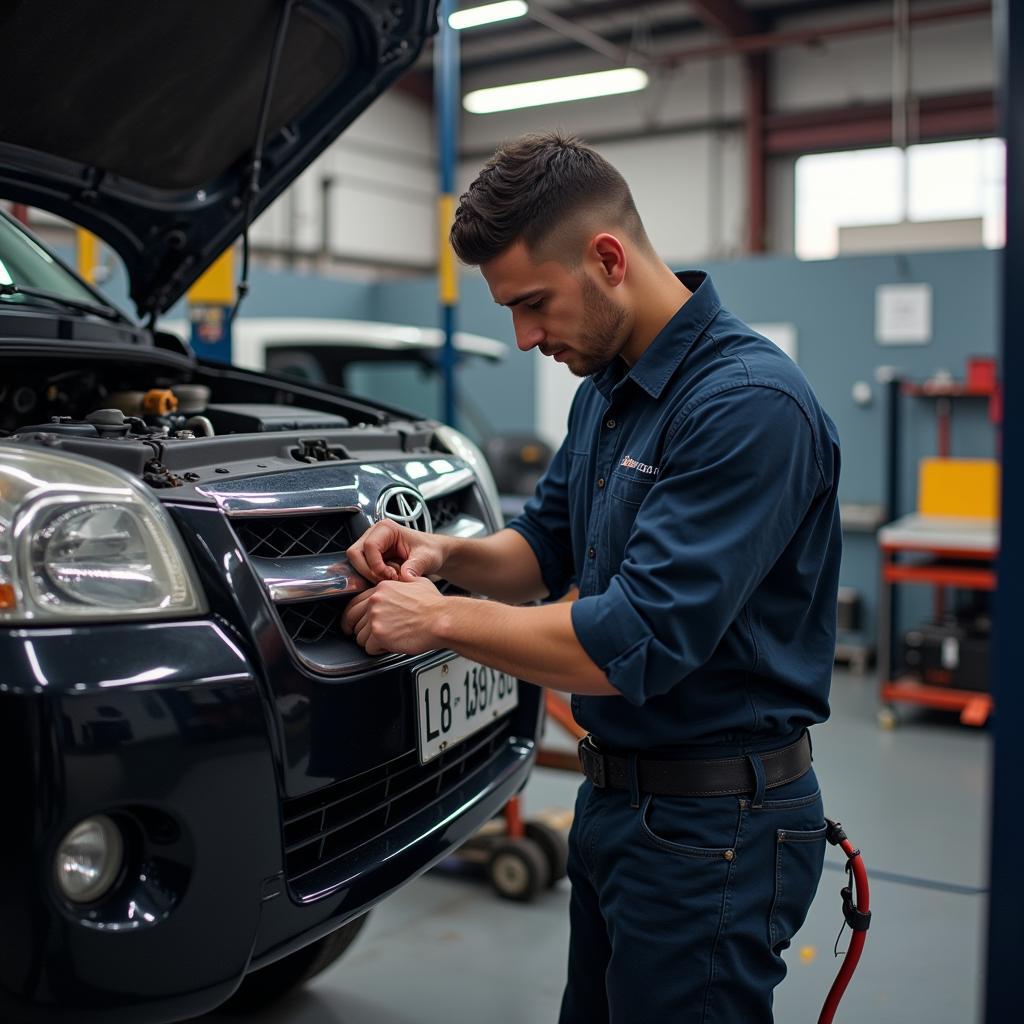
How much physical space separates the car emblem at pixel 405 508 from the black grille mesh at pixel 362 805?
35 cm

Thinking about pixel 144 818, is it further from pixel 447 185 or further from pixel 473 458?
pixel 447 185

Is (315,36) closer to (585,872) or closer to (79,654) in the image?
(79,654)

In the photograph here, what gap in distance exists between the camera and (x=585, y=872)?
1.57 meters

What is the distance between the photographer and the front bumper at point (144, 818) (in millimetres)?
1145

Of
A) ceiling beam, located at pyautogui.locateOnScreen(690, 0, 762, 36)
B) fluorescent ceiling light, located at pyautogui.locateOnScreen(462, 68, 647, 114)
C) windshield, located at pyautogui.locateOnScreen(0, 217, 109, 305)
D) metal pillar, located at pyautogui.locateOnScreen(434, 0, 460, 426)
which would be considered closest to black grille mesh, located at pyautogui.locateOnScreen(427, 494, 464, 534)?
windshield, located at pyautogui.locateOnScreen(0, 217, 109, 305)

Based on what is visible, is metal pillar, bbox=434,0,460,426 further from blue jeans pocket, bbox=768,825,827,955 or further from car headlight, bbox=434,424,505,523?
blue jeans pocket, bbox=768,825,827,955

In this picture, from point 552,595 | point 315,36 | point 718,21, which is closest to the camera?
point 552,595

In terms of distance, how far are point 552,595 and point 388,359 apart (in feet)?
14.2

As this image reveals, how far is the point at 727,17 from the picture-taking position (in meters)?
10.3

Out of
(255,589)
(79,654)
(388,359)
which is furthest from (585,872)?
(388,359)

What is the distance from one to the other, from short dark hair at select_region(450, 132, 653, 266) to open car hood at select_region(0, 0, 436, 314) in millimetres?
927

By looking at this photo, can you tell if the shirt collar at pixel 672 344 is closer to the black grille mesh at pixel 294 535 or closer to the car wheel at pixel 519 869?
the black grille mesh at pixel 294 535

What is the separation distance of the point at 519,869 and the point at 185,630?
1724 mm

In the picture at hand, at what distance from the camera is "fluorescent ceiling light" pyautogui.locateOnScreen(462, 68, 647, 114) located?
8.99 meters
